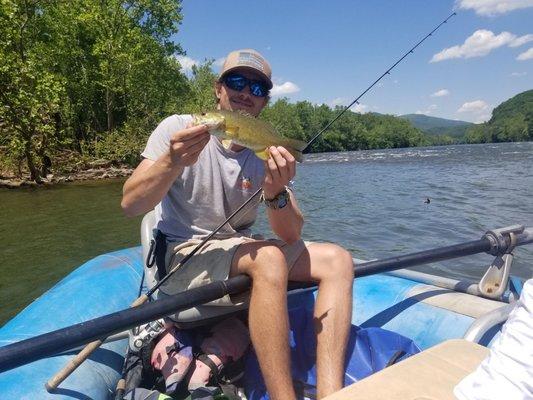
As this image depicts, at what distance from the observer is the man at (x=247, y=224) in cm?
220

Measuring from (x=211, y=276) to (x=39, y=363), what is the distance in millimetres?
1089

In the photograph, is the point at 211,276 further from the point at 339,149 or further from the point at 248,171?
the point at 339,149

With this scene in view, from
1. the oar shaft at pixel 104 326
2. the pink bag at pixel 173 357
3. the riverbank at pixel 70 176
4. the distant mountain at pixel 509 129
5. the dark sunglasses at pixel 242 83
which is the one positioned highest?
the distant mountain at pixel 509 129

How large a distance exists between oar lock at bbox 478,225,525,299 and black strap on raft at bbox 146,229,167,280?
2.28 metres

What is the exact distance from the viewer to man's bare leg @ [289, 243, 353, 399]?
86.7 inches

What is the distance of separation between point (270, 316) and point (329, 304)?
0.41m

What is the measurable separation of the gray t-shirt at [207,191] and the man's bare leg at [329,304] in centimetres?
56

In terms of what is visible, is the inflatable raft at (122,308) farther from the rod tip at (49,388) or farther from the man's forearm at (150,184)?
the man's forearm at (150,184)

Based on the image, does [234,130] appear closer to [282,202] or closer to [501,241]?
[282,202]

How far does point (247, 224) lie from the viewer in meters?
3.09

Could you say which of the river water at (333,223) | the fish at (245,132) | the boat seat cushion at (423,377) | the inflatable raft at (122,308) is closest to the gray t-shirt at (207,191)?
the fish at (245,132)

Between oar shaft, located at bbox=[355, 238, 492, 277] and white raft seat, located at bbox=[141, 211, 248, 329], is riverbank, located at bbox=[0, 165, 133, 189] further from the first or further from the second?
oar shaft, located at bbox=[355, 238, 492, 277]

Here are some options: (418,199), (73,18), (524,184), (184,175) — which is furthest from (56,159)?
(184,175)

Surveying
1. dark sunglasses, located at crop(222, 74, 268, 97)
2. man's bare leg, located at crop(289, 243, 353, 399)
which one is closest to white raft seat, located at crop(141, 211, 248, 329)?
man's bare leg, located at crop(289, 243, 353, 399)
